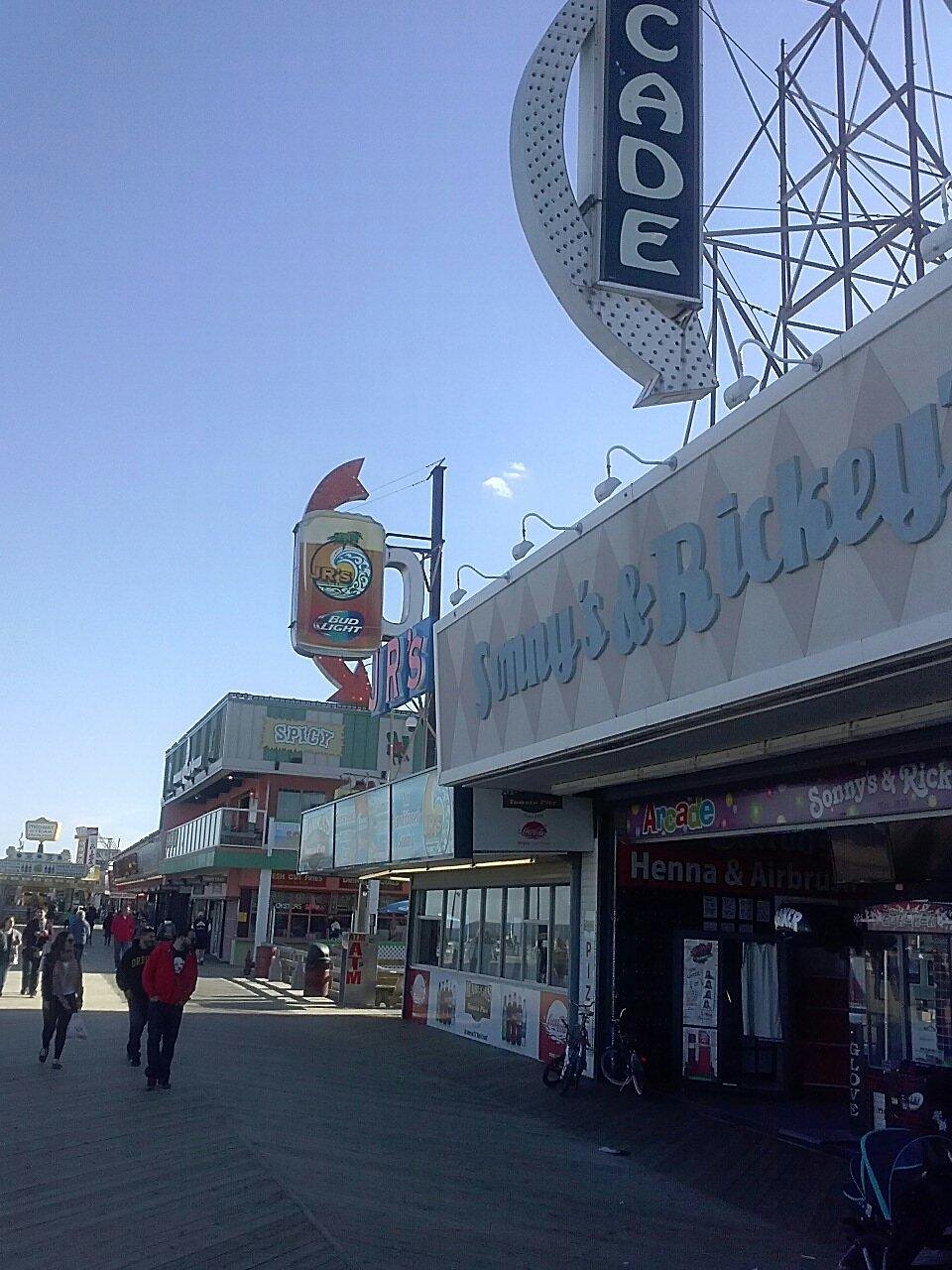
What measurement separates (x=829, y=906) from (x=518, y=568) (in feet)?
18.7

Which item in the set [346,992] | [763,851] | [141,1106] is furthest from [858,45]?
[346,992]

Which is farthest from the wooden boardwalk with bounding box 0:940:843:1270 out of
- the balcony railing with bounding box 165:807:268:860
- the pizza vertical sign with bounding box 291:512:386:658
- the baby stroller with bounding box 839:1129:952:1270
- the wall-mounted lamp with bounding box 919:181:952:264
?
the balcony railing with bounding box 165:807:268:860

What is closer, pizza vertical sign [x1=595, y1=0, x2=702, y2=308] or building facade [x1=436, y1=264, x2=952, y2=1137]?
building facade [x1=436, y1=264, x2=952, y2=1137]

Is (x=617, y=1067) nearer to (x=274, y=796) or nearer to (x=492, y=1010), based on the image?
(x=492, y=1010)

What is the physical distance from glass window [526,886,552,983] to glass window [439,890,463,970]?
10.4ft

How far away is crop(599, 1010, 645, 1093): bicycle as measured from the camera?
13.1 metres

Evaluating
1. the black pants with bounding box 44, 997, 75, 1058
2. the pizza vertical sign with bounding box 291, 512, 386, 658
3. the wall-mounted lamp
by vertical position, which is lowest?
the black pants with bounding box 44, 997, 75, 1058

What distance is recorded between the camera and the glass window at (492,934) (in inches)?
697

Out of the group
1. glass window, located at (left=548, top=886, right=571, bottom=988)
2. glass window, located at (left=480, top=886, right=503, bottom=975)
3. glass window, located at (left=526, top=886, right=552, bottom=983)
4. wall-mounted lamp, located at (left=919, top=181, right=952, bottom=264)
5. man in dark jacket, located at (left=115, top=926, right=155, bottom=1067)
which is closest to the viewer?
wall-mounted lamp, located at (left=919, top=181, right=952, bottom=264)

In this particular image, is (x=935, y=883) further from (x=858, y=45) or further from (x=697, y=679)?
(x=858, y=45)

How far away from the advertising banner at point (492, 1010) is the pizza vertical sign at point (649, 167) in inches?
366

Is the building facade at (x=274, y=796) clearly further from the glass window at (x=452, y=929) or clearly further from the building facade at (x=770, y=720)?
the building facade at (x=770, y=720)

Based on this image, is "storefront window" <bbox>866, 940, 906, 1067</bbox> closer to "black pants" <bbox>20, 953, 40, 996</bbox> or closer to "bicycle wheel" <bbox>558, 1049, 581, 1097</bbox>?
"bicycle wheel" <bbox>558, 1049, 581, 1097</bbox>

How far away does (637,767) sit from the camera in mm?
12477
